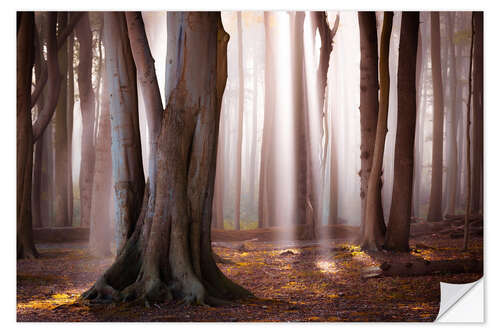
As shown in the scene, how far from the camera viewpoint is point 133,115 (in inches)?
194

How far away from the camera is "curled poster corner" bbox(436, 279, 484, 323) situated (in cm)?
478

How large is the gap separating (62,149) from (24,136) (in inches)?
13.8

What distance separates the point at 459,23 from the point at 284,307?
291 centimetres

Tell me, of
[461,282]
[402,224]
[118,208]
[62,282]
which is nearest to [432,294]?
[461,282]

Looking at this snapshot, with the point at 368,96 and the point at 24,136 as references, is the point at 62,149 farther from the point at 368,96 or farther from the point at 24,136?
the point at 368,96

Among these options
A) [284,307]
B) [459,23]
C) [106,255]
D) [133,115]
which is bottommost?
[284,307]

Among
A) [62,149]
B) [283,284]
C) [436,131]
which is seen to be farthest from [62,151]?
[436,131]

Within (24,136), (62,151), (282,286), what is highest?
(24,136)

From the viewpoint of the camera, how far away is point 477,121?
4.86 metres

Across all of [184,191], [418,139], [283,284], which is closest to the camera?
[184,191]

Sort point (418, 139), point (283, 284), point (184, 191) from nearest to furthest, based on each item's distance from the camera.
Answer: point (184, 191)
point (283, 284)
point (418, 139)
